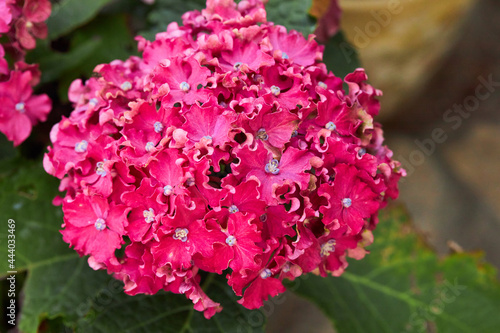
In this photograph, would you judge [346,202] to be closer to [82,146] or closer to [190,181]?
[190,181]

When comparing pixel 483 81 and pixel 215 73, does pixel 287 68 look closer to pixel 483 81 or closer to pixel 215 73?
pixel 215 73

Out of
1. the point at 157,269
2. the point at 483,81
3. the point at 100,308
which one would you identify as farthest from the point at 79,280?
the point at 483,81

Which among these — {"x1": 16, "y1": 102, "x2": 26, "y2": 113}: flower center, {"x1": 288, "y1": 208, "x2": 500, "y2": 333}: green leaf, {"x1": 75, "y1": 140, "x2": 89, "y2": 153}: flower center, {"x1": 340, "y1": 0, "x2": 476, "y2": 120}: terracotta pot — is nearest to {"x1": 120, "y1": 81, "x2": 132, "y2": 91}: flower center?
{"x1": 75, "y1": 140, "x2": 89, "y2": 153}: flower center

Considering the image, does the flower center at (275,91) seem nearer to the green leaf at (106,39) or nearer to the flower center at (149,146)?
the flower center at (149,146)

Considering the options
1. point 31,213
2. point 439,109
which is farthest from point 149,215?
point 439,109

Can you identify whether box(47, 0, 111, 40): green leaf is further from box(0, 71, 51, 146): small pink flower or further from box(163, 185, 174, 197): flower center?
box(163, 185, 174, 197): flower center

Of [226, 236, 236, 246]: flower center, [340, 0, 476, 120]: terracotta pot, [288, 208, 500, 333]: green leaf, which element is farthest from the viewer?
[340, 0, 476, 120]: terracotta pot
